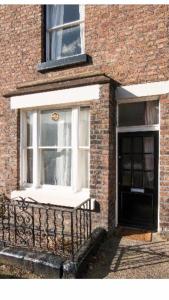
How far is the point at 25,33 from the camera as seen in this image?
6.96m

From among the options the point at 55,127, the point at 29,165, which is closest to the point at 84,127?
the point at 55,127

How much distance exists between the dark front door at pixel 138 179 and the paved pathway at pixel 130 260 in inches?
31.2

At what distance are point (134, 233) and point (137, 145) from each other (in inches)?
72.3

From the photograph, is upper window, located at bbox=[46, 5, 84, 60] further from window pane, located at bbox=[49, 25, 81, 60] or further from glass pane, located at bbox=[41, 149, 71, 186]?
glass pane, located at bbox=[41, 149, 71, 186]

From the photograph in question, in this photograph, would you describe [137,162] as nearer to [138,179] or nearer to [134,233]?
[138,179]

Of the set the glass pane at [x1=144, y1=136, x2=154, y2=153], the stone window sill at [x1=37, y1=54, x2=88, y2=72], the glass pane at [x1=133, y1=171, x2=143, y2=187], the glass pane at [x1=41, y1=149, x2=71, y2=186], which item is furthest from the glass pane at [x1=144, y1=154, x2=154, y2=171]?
the stone window sill at [x1=37, y1=54, x2=88, y2=72]

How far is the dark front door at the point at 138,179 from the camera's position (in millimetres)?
5789

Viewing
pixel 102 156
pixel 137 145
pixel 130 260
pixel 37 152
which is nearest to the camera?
pixel 130 260

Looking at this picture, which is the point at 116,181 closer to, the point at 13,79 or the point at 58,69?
the point at 58,69

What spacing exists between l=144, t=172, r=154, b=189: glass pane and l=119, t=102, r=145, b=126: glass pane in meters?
1.10

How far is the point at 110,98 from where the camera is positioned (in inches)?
219

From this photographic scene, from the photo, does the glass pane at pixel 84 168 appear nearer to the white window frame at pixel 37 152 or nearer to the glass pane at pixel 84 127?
the white window frame at pixel 37 152

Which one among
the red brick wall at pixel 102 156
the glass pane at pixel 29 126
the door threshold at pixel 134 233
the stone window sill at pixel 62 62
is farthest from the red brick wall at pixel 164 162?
the glass pane at pixel 29 126

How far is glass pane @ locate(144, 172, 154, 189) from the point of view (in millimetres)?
5809
